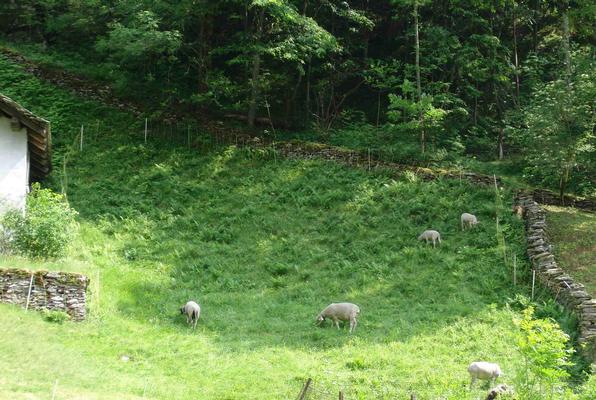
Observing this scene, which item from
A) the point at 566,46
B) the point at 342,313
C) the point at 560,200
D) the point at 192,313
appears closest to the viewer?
the point at 342,313

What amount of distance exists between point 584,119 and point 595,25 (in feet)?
45.2

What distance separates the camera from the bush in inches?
811

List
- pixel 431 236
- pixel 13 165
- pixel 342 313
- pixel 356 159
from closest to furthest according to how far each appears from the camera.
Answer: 1. pixel 342 313
2. pixel 13 165
3. pixel 431 236
4. pixel 356 159

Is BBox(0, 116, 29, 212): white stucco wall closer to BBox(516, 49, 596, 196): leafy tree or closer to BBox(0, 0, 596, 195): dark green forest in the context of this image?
BBox(0, 0, 596, 195): dark green forest

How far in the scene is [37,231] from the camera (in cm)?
2059

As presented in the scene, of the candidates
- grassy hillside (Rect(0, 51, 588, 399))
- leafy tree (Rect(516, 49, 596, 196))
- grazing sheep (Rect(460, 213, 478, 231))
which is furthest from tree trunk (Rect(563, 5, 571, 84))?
grazing sheep (Rect(460, 213, 478, 231))

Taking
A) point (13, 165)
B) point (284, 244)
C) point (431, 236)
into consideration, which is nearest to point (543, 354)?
point (431, 236)

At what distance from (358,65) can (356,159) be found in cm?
944

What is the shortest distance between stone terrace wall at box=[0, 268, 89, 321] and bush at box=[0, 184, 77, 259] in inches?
89.8

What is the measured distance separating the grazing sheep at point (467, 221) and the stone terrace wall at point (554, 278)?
6.33 feet

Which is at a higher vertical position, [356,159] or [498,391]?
[356,159]

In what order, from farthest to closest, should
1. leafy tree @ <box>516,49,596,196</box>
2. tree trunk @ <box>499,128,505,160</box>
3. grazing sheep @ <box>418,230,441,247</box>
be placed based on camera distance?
tree trunk @ <box>499,128,505,160</box>
leafy tree @ <box>516,49,596,196</box>
grazing sheep @ <box>418,230,441,247</box>

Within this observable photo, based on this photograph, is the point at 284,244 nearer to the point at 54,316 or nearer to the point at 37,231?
the point at 37,231

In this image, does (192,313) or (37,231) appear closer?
(192,313)
